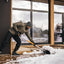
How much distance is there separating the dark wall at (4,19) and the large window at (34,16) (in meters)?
1.25

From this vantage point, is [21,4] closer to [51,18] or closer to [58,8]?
[51,18]

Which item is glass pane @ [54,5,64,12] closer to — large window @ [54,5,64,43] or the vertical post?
large window @ [54,5,64,43]

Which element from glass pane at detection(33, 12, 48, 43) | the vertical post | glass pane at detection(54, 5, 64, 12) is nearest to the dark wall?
glass pane at detection(33, 12, 48, 43)

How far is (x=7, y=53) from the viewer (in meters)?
4.58

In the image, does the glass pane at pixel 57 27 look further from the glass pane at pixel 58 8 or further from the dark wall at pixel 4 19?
the dark wall at pixel 4 19

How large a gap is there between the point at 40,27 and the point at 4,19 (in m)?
2.54

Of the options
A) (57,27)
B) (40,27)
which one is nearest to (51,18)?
(40,27)

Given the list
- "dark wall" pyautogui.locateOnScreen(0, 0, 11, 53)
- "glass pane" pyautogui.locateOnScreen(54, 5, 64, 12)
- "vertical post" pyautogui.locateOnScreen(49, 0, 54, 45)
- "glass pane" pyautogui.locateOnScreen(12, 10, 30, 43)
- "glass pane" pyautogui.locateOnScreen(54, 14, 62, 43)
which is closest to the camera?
"dark wall" pyautogui.locateOnScreen(0, 0, 11, 53)

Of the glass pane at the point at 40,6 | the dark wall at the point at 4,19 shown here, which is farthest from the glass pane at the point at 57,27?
the dark wall at the point at 4,19

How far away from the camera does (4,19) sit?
15.0 ft

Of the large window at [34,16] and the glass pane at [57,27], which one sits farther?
the glass pane at [57,27]

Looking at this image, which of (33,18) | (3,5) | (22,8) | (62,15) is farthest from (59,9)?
(3,5)

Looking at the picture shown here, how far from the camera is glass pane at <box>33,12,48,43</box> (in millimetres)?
6490

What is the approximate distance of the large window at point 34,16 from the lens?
6020 mm
